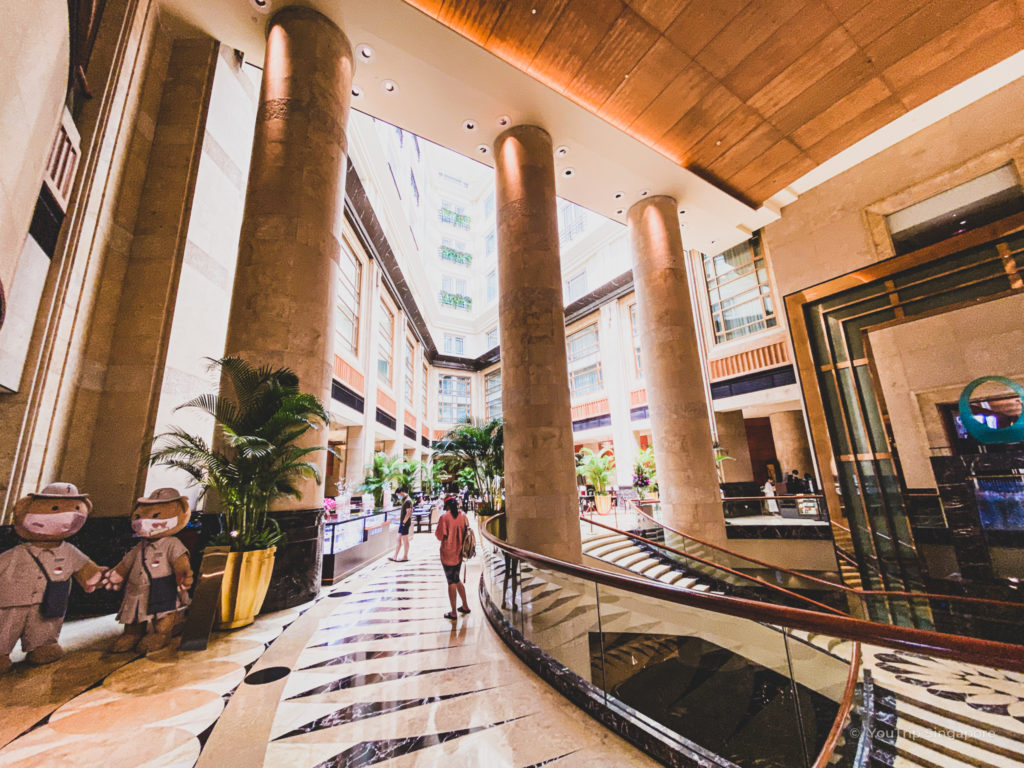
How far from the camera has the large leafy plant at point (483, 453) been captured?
30.0ft

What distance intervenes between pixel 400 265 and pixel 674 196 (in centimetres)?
1090

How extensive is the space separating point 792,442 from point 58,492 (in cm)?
1780

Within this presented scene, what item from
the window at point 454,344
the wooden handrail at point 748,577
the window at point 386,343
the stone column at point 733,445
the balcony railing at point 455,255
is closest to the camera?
the wooden handrail at point 748,577

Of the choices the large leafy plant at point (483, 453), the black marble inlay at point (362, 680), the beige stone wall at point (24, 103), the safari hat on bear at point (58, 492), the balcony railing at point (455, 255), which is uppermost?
the balcony railing at point (455, 255)

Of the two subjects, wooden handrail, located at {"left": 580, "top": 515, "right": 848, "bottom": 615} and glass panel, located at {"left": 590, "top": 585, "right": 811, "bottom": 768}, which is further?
wooden handrail, located at {"left": 580, "top": 515, "right": 848, "bottom": 615}

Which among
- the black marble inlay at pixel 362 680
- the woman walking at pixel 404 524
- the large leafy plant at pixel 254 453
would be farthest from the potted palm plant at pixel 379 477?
the black marble inlay at pixel 362 680

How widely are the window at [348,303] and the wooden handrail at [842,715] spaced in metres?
12.4

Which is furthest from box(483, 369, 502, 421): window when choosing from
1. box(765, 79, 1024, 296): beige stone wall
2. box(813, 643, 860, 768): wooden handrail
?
box(813, 643, 860, 768): wooden handrail

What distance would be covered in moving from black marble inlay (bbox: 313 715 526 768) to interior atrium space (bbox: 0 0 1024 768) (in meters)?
0.03

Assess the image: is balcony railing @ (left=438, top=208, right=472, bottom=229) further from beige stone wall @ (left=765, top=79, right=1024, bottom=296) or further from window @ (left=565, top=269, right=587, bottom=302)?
beige stone wall @ (left=765, top=79, right=1024, bottom=296)

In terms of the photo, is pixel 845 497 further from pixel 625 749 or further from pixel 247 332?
pixel 247 332

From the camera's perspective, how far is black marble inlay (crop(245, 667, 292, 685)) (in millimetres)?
2631

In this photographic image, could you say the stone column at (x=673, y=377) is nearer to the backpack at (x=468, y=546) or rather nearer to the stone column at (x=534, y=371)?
the stone column at (x=534, y=371)

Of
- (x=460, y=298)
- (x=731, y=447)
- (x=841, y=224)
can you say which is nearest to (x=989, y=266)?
(x=841, y=224)
